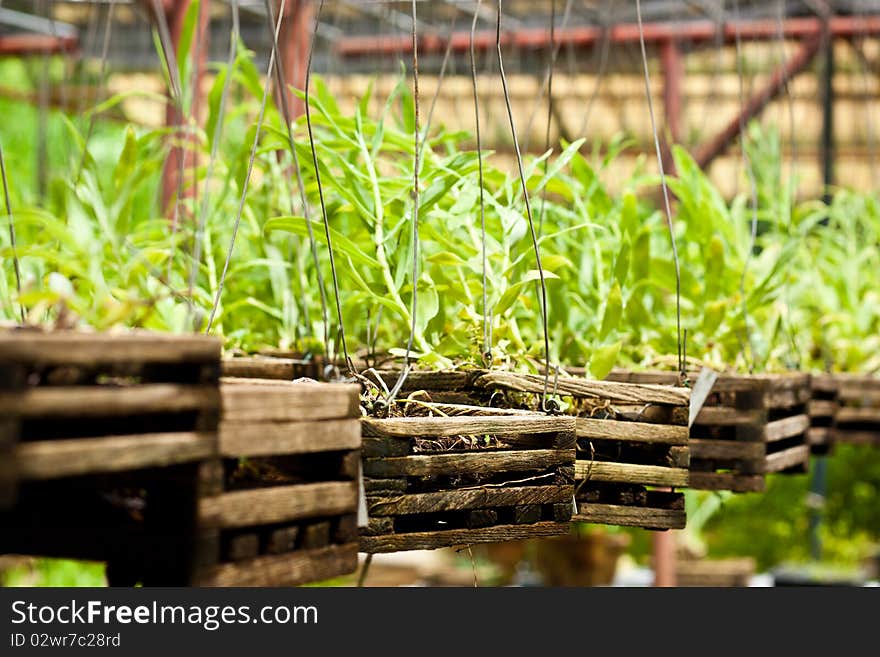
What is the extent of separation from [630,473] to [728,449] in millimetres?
309

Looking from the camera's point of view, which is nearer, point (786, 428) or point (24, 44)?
point (786, 428)

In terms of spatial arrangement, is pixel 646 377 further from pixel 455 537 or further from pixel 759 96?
pixel 759 96

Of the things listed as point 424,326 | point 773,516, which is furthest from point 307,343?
point 773,516

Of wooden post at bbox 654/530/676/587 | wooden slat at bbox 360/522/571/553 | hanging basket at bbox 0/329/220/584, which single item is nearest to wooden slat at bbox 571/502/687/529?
wooden slat at bbox 360/522/571/553

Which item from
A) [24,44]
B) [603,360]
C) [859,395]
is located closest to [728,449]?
[603,360]

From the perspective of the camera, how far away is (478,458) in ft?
3.39

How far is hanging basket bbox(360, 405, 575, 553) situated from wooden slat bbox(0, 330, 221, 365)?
0.89ft

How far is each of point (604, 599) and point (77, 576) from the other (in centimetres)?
303

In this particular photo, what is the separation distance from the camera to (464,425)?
1.03 meters

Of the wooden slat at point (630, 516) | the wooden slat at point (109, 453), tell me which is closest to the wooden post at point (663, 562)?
the wooden slat at point (630, 516)

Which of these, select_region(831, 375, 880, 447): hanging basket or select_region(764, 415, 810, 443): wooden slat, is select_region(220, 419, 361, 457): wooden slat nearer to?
select_region(764, 415, 810, 443): wooden slat

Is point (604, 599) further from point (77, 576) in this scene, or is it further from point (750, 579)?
point (750, 579)

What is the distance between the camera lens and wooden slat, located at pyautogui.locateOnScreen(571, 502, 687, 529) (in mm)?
1256

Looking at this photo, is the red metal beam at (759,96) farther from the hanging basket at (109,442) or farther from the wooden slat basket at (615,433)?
the hanging basket at (109,442)
